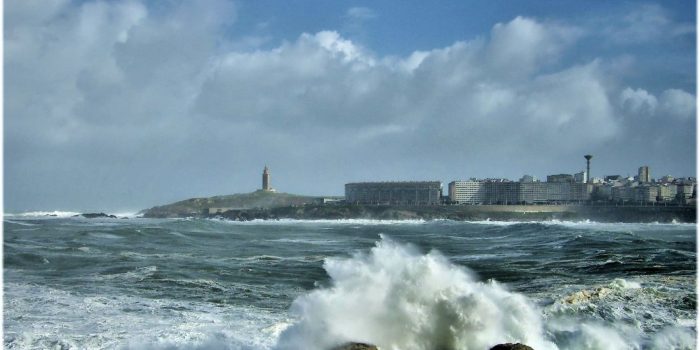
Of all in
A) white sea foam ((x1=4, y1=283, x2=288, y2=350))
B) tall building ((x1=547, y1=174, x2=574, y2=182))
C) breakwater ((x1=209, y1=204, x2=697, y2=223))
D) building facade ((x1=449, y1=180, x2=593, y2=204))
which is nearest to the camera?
white sea foam ((x1=4, y1=283, x2=288, y2=350))

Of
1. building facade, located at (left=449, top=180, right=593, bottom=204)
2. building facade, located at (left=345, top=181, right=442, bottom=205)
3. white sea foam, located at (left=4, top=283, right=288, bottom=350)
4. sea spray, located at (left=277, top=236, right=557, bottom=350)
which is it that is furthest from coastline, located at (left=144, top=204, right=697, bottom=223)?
sea spray, located at (left=277, top=236, right=557, bottom=350)

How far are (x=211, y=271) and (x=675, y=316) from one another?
10216 millimetres

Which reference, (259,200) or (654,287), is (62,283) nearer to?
(654,287)

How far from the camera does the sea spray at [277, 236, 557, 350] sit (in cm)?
723

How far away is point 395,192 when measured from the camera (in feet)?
357

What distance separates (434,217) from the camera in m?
88.1

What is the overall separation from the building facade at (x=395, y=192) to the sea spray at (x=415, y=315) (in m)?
92.8

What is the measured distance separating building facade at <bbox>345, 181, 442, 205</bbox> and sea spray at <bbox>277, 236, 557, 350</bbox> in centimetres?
9276

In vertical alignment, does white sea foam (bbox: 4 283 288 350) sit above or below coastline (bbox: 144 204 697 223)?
above

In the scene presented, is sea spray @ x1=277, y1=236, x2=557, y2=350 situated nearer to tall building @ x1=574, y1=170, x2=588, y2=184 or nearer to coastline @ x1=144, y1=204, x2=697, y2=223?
coastline @ x1=144, y1=204, x2=697, y2=223

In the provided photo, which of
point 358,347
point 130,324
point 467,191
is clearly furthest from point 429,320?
point 467,191

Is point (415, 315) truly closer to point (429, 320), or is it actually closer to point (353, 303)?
point (429, 320)

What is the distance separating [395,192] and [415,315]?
101438 millimetres

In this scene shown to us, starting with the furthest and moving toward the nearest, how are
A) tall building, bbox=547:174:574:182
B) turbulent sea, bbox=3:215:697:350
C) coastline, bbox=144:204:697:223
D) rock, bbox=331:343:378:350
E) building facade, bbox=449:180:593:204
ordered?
tall building, bbox=547:174:574:182 < building facade, bbox=449:180:593:204 < coastline, bbox=144:204:697:223 < turbulent sea, bbox=3:215:697:350 < rock, bbox=331:343:378:350
